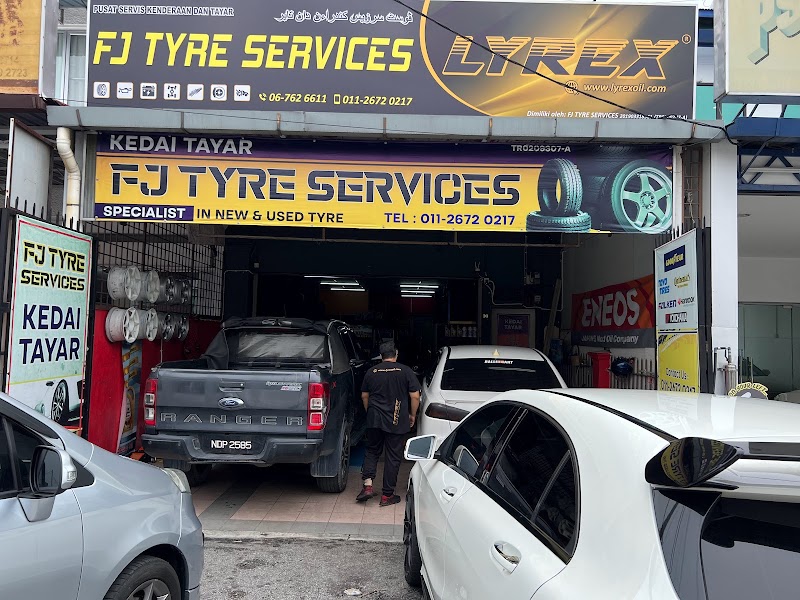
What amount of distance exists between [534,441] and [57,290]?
17.4ft

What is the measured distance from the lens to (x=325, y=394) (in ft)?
19.8

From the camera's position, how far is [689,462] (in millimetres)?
1674

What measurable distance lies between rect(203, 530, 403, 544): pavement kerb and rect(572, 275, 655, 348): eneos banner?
193 inches

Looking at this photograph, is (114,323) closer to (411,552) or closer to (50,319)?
(50,319)

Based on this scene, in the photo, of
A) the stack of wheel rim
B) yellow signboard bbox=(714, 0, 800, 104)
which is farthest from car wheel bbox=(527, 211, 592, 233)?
yellow signboard bbox=(714, 0, 800, 104)

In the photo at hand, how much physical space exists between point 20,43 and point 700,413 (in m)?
7.11

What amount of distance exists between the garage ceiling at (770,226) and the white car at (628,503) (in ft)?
19.7

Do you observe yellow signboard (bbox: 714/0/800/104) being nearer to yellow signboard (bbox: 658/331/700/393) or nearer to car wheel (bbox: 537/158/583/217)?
car wheel (bbox: 537/158/583/217)

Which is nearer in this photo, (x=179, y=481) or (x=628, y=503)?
(x=628, y=503)

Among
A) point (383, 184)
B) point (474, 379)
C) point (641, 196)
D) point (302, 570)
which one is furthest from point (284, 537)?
point (641, 196)

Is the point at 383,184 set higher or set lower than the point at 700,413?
higher

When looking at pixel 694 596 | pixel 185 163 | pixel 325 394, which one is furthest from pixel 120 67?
pixel 694 596

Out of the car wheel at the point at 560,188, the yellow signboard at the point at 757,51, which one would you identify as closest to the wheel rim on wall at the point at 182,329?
the car wheel at the point at 560,188

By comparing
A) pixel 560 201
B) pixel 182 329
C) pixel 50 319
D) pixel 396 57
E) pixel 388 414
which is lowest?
pixel 388 414
